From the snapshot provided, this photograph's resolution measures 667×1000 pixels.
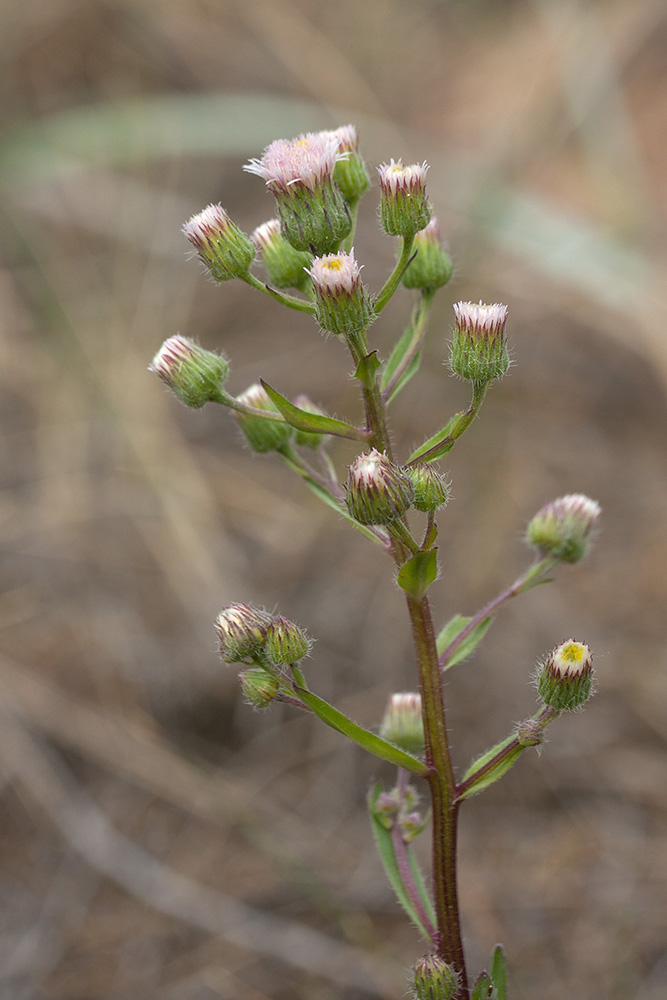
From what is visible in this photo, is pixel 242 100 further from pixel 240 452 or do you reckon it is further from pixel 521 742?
pixel 521 742

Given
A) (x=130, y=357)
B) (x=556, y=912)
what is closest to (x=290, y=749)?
(x=556, y=912)

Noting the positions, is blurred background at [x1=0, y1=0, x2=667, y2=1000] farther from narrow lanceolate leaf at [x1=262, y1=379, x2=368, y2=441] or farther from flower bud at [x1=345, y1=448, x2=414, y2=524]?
flower bud at [x1=345, y1=448, x2=414, y2=524]

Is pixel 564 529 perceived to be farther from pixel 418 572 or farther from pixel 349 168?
pixel 349 168

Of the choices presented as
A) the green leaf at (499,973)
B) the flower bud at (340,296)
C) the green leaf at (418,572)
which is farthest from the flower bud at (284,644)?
the green leaf at (499,973)

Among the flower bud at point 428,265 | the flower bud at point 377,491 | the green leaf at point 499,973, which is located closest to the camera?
the flower bud at point 377,491

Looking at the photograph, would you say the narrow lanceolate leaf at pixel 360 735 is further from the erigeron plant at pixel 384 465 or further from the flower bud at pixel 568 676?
the flower bud at pixel 568 676

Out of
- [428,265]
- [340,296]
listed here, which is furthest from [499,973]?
[428,265]
